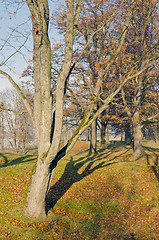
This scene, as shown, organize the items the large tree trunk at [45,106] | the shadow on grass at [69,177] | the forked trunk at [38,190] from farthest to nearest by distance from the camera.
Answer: the shadow on grass at [69,177]
the forked trunk at [38,190]
the large tree trunk at [45,106]

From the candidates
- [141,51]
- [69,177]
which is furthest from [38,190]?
[141,51]

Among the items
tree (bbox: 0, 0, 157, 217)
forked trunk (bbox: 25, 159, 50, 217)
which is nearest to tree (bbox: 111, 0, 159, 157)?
tree (bbox: 0, 0, 157, 217)

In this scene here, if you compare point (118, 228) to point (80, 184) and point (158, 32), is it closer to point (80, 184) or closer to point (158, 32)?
point (80, 184)

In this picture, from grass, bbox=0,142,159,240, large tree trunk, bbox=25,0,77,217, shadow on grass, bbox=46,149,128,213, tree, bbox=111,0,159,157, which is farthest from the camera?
tree, bbox=111,0,159,157

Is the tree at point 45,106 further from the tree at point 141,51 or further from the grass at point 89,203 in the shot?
the tree at point 141,51

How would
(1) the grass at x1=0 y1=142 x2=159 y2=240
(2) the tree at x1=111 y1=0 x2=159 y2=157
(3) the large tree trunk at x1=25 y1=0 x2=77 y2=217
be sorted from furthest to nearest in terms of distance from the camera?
1. (2) the tree at x1=111 y1=0 x2=159 y2=157
2. (3) the large tree trunk at x1=25 y1=0 x2=77 y2=217
3. (1) the grass at x1=0 y1=142 x2=159 y2=240

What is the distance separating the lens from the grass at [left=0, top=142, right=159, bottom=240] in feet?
27.2

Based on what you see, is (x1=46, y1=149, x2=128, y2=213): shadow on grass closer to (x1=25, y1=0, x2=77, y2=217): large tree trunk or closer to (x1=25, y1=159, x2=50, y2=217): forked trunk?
(x1=25, y1=159, x2=50, y2=217): forked trunk

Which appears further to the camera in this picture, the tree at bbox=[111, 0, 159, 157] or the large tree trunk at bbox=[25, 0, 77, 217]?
the tree at bbox=[111, 0, 159, 157]

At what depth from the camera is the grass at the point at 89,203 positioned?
326 inches

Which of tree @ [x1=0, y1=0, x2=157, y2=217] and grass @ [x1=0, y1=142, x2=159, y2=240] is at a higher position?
tree @ [x1=0, y1=0, x2=157, y2=217]

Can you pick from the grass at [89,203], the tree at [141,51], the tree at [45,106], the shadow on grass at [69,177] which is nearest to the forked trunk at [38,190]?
the tree at [45,106]

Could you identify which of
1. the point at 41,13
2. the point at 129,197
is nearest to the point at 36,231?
the point at 129,197

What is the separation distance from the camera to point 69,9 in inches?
339
